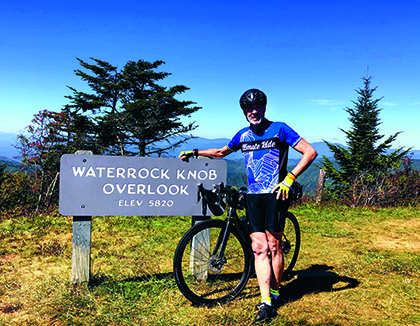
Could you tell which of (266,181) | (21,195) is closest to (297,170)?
(266,181)

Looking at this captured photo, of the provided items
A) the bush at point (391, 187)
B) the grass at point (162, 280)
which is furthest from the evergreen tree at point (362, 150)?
the grass at point (162, 280)

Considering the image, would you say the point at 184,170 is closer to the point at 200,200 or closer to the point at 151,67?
the point at 200,200

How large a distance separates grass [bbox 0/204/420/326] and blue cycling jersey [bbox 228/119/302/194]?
53.8 inches

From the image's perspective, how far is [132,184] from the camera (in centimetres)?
385

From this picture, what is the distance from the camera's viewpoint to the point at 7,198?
18.1 meters

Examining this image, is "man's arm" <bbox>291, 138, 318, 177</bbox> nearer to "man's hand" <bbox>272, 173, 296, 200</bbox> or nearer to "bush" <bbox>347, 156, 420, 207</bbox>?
"man's hand" <bbox>272, 173, 296, 200</bbox>

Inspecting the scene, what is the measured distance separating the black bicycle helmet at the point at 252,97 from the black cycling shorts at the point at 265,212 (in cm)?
99

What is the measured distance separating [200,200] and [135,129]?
3403 centimetres

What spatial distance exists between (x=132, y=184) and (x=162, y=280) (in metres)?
1.28

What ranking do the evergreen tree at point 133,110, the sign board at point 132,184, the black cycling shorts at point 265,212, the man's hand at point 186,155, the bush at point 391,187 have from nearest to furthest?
1. the black cycling shorts at point 265,212
2. the sign board at point 132,184
3. the man's hand at point 186,155
4. the bush at point 391,187
5. the evergreen tree at point 133,110

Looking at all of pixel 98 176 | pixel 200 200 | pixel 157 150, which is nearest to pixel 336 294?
pixel 200 200

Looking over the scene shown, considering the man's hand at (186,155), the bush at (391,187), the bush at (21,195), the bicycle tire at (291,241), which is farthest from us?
the bush at (21,195)

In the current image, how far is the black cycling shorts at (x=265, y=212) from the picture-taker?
3.22 metres

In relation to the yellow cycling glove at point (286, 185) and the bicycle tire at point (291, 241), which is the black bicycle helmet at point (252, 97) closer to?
the yellow cycling glove at point (286, 185)
